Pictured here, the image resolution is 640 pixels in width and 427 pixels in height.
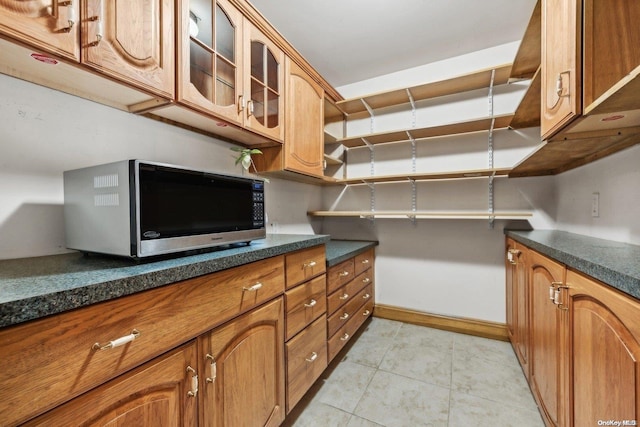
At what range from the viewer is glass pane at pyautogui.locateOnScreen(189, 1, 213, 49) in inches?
43.8

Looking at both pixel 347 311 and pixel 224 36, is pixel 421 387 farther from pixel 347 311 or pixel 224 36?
pixel 224 36

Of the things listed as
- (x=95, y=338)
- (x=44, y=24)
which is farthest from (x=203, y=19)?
(x=95, y=338)

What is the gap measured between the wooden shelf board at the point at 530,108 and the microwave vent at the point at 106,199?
72.6 inches

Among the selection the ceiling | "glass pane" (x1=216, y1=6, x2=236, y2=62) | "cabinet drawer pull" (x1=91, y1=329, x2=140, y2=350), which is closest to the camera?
"cabinet drawer pull" (x1=91, y1=329, x2=140, y2=350)

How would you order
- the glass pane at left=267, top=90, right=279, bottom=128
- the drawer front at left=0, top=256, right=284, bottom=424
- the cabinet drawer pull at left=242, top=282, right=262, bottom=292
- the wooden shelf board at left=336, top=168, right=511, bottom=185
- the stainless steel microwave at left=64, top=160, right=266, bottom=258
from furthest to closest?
the wooden shelf board at left=336, top=168, right=511, bottom=185
the glass pane at left=267, top=90, right=279, bottom=128
the cabinet drawer pull at left=242, top=282, right=262, bottom=292
the stainless steel microwave at left=64, top=160, right=266, bottom=258
the drawer front at left=0, top=256, right=284, bottom=424

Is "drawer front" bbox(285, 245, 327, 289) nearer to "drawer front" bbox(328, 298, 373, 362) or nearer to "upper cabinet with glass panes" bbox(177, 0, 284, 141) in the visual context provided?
"drawer front" bbox(328, 298, 373, 362)

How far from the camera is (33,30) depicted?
0.69m

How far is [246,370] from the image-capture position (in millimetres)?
1010

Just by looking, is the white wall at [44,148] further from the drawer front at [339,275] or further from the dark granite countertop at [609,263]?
the dark granite countertop at [609,263]

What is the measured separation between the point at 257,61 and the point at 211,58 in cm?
35

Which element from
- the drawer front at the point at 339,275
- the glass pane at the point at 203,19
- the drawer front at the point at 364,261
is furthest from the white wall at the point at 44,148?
the drawer front at the point at 364,261

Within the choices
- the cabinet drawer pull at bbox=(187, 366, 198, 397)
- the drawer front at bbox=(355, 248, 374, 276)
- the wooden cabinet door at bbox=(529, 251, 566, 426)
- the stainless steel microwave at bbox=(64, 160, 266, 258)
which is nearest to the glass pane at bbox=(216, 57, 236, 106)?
the stainless steel microwave at bbox=(64, 160, 266, 258)

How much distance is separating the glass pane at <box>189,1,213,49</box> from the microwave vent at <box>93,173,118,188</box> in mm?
728

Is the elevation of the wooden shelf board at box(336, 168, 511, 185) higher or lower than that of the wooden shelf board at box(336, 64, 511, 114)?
lower
